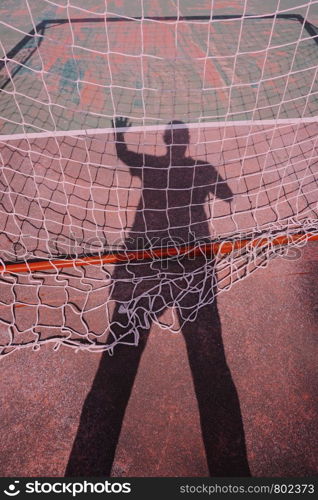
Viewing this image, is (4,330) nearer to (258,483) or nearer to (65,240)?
(65,240)

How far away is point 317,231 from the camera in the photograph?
126 inches

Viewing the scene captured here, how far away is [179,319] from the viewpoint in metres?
2.66

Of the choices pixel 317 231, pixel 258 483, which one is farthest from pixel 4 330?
pixel 317 231

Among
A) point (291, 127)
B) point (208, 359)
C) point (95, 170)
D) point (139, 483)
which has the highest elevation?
point (291, 127)

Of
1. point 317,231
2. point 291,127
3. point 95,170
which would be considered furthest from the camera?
point 291,127

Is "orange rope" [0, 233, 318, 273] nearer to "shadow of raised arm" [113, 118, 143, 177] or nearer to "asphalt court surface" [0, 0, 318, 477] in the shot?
"asphalt court surface" [0, 0, 318, 477]

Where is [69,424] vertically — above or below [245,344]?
below

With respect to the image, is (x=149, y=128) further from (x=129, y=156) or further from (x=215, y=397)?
(x=215, y=397)

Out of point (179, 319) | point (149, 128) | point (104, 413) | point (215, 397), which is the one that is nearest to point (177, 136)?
point (149, 128)

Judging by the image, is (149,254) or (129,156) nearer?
(149,254)

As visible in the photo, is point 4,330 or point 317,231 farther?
point 317,231

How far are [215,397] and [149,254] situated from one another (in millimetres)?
1295

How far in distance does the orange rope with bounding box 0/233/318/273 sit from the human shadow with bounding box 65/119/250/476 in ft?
0.27

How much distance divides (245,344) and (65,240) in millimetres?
1897
